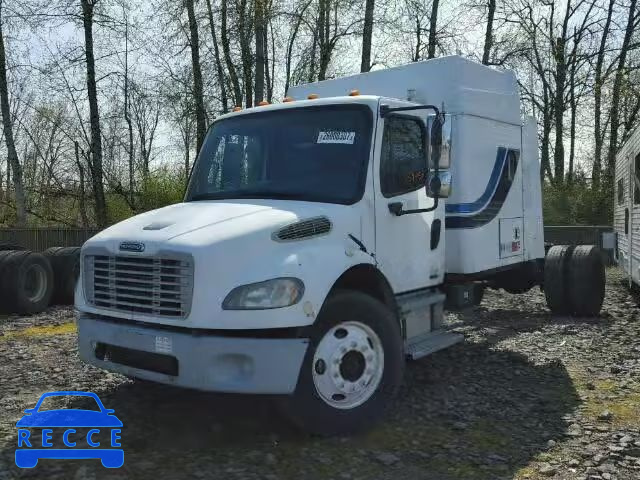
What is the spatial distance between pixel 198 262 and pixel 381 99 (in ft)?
7.51

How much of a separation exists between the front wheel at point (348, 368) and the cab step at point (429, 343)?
18.2 inches

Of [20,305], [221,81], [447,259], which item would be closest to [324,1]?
[221,81]

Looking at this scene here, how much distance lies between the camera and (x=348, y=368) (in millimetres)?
4668

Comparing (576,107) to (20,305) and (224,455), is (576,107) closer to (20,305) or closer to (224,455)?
(20,305)

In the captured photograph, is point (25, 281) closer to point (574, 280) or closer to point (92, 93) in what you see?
point (574, 280)

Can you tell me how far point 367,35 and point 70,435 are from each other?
778 inches

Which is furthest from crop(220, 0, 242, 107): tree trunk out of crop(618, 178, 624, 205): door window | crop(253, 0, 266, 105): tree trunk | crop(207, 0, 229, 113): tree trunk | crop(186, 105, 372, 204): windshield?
crop(186, 105, 372, 204): windshield

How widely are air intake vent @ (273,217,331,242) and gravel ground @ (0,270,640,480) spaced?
1464 millimetres

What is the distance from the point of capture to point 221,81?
74.6ft

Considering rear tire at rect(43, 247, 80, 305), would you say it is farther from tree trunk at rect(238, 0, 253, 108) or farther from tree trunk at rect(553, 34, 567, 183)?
tree trunk at rect(553, 34, 567, 183)

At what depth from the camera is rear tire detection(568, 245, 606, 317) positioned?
909cm

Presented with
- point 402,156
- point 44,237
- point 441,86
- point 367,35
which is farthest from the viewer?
point 367,35

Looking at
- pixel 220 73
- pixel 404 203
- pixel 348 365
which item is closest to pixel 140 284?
pixel 348 365

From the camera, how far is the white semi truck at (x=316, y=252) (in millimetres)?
4191
